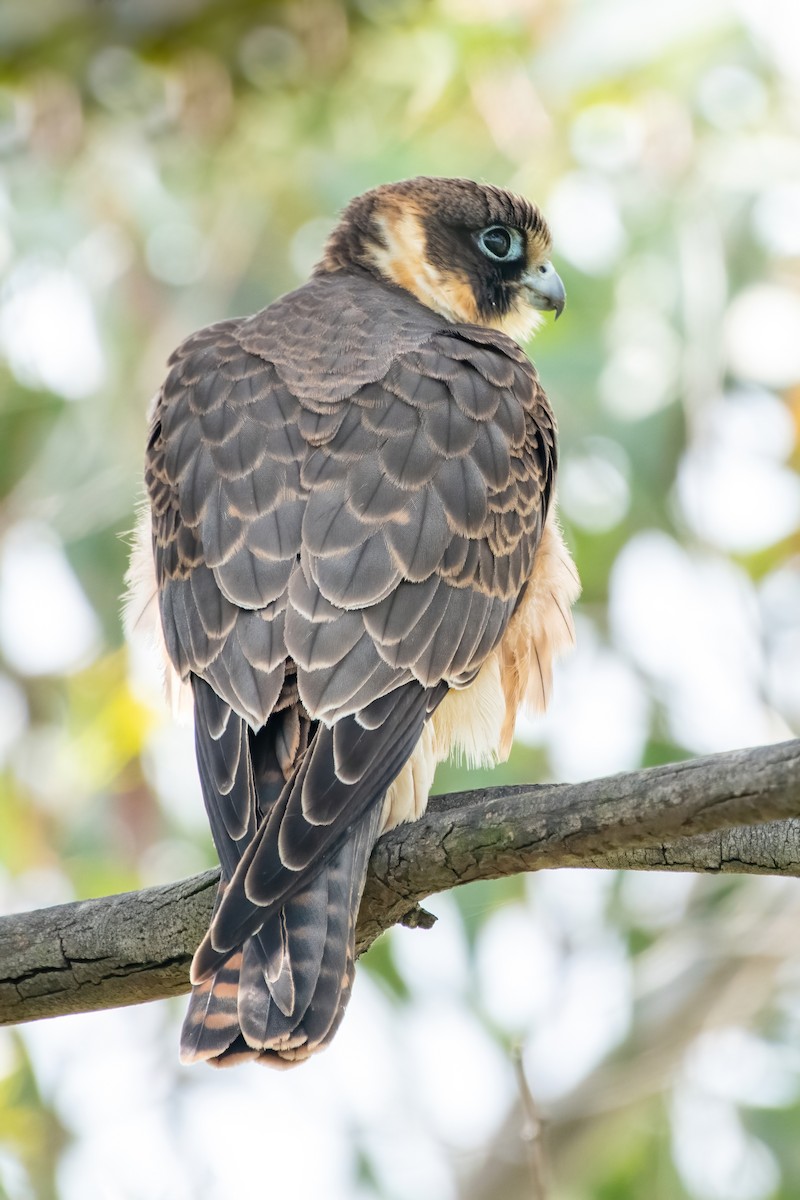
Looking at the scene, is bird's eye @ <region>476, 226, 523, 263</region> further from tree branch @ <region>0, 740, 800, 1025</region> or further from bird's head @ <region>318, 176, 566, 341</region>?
tree branch @ <region>0, 740, 800, 1025</region>

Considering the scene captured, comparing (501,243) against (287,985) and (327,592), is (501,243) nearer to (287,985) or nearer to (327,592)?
(327,592)

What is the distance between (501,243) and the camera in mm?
4789

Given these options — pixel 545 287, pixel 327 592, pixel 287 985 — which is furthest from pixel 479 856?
pixel 545 287

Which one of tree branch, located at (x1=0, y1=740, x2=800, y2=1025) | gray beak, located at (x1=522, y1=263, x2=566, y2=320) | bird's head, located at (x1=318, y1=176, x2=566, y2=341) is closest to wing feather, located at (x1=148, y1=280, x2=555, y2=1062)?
tree branch, located at (x1=0, y1=740, x2=800, y2=1025)

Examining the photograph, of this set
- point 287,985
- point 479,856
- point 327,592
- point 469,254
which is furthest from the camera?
point 469,254

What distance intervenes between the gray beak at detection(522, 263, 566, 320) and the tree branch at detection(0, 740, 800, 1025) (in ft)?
6.56

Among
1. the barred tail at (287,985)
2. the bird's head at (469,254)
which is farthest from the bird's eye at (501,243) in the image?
the barred tail at (287,985)

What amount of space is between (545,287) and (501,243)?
18 cm

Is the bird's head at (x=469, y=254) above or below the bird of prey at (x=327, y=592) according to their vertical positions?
above

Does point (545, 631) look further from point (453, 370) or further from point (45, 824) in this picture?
point (45, 824)

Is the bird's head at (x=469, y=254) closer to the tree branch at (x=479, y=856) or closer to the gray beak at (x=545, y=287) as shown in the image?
the gray beak at (x=545, y=287)

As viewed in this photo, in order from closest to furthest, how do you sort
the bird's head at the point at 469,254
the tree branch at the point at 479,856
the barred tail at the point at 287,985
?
the tree branch at the point at 479,856 < the barred tail at the point at 287,985 < the bird's head at the point at 469,254

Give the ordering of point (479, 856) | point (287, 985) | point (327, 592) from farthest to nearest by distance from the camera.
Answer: point (327, 592) < point (287, 985) < point (479, 856)

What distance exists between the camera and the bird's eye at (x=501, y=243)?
4.78 metres
